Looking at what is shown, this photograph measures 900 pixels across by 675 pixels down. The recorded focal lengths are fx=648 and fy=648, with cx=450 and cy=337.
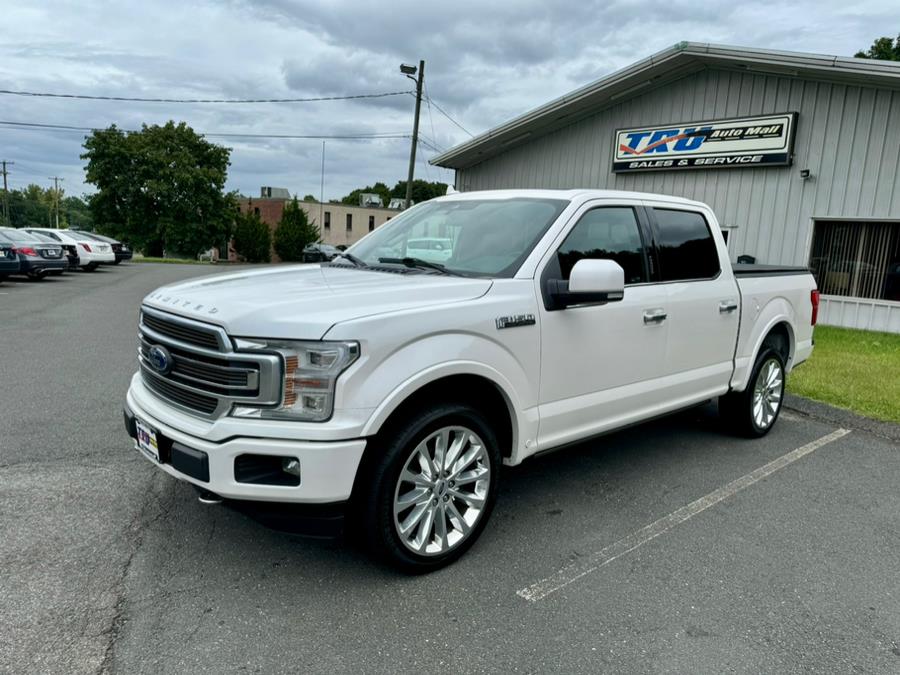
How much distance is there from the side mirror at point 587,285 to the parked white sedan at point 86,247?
22.6 metres

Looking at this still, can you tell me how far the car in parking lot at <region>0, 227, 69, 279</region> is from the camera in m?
17.2

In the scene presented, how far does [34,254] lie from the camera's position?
1761 cm

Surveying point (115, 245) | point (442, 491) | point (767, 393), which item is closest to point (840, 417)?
point (767, 393)

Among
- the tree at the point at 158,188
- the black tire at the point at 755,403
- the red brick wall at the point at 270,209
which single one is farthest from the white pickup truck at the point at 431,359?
the red brick wall at the point at 270,209

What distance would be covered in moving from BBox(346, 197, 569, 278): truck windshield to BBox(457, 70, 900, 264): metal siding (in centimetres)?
1015

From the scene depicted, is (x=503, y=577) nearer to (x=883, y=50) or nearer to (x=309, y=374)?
(x=309, y=374)

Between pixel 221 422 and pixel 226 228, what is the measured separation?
168ft

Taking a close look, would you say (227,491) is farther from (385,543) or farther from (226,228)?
(226,228)

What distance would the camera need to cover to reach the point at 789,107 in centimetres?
1234

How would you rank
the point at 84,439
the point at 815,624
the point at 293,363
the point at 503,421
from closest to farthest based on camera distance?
1. the point at 293,363
2. the point at 815,624
3. the point at 503,421
4. the point at 84,439

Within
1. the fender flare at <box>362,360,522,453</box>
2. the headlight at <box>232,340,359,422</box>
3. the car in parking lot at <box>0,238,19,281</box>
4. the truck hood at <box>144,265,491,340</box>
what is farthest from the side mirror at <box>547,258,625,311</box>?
the car in parking lot at <box>0,238,19,281</box>

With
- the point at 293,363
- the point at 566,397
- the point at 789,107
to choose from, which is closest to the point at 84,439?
the point at 293,363

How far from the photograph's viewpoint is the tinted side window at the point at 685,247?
4.51 meters

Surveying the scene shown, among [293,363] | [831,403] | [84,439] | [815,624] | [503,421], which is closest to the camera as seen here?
[293,363]
